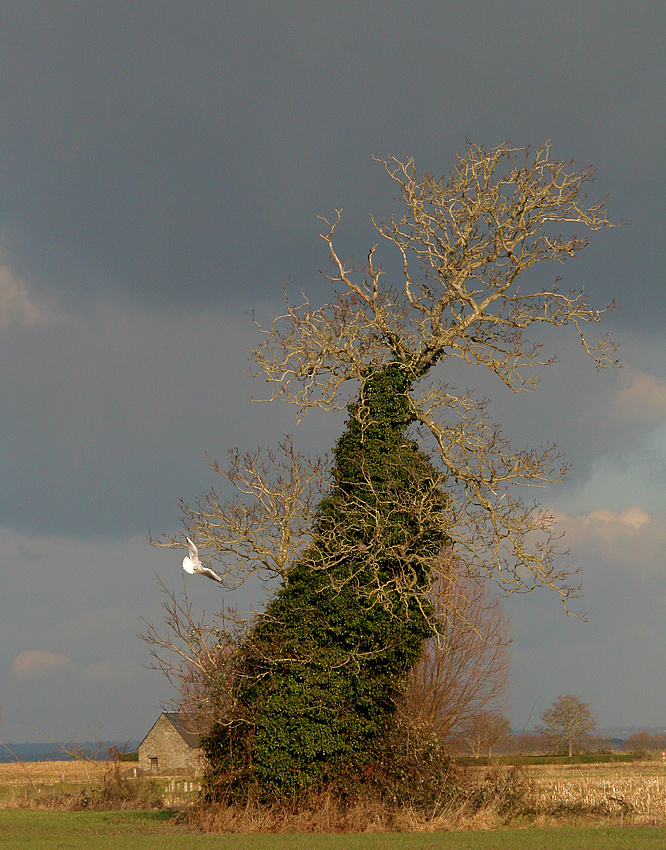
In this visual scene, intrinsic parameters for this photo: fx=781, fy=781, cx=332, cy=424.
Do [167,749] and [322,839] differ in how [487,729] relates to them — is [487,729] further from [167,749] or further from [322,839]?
[167,749]

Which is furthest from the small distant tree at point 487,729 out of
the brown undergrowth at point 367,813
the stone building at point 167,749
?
the stone building at point 167,749

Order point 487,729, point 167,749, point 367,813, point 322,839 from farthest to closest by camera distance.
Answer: point 167,749
point 487,729
point 367,813
point 322,839

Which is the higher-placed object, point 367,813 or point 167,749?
point 367,813

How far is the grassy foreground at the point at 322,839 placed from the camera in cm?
1303

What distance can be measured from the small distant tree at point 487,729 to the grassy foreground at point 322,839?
550 inches

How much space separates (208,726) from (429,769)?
5483 millimetres

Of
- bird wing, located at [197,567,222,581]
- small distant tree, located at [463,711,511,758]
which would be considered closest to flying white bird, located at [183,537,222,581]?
bird wing, located at [197,567,222,581]

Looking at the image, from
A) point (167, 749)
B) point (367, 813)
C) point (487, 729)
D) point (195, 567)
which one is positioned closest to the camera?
point (367, 813)

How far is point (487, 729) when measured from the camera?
31562 millimetres

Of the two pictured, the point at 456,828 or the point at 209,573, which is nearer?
the point at 456,828

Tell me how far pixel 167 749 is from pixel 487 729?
1365 inches

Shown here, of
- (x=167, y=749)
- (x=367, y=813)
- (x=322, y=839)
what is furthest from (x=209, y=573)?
(x=167, y=749)

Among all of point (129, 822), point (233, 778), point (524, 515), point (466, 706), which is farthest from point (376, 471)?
point (466, 706)

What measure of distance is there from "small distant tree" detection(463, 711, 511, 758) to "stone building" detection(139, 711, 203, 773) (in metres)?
31.1
